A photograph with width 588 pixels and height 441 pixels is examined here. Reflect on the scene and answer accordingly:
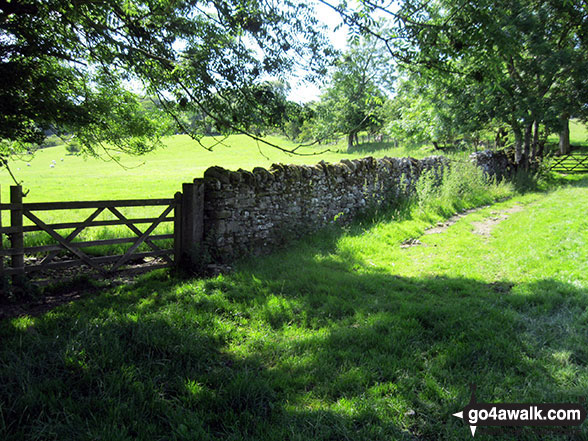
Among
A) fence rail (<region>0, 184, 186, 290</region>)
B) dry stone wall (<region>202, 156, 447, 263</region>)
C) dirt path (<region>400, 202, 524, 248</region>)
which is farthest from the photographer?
dirt path (<region>400, 202, 524, 248</region>)

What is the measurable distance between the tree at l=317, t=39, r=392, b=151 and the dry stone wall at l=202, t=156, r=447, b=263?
2081 millimetres

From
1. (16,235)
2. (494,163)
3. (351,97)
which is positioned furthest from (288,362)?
(494,163)

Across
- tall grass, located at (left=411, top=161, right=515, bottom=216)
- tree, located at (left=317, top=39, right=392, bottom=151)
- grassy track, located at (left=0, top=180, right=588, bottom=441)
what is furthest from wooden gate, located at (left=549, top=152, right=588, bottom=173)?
tree, located at (left=317, top=39, right=392, bottom=151)

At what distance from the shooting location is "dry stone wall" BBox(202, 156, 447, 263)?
723 centimetres

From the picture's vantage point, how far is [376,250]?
8000mm

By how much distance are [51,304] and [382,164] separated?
31.8ft

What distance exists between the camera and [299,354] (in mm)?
3875

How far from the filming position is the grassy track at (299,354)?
2.76 metres

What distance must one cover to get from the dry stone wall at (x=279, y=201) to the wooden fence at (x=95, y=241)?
15.1 inches

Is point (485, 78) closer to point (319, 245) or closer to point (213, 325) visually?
point (319, 245)

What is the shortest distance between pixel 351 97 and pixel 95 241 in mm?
4953

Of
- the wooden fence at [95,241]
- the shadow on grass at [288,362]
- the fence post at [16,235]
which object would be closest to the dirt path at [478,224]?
the shadow on grass at [288,362]

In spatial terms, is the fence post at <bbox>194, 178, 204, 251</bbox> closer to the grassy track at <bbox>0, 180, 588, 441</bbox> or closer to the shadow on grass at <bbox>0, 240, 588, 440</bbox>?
the grassy track at <bbox>0, 180, 588, 441</bbox>

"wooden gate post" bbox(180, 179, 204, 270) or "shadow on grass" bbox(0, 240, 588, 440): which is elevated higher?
"wooden gate post" bbox(180, 179, 204, 270)
